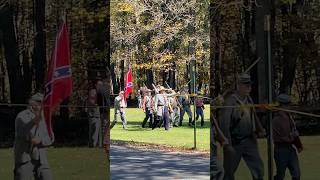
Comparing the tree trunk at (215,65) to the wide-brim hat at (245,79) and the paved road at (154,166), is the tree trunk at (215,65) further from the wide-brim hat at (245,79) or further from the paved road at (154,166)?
the paved road at (154,166)

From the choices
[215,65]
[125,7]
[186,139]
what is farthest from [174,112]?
[215,65]

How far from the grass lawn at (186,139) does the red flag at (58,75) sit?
1.84 meters

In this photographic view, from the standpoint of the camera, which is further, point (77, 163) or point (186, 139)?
point (186, 139)

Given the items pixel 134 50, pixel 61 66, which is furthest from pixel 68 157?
pixel 134 50

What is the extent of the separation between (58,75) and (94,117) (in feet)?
1.69

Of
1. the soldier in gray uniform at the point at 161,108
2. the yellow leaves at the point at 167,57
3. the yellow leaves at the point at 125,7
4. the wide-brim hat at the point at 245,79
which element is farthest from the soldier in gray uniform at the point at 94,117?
the soldier in gray uniform at the point at 161,108

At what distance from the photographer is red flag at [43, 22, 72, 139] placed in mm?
5184

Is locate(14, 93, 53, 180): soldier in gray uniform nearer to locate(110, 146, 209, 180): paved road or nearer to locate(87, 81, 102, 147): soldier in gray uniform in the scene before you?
locate(87, 81, 102, 147): soldier in gray uniform

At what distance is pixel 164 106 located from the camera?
1772 centimetres

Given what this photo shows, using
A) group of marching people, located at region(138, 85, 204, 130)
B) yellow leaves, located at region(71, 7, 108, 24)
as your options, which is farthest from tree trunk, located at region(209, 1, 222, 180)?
group of marching people, located at region(138, 85, 204, 130)

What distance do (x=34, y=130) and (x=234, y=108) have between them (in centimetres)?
188

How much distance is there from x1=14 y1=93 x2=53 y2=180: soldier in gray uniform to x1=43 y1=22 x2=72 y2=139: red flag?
0.08 meters

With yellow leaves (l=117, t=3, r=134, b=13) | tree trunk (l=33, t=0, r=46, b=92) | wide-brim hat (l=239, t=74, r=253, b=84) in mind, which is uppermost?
yellow leaves (l=117, t=3, r=134, b=13)

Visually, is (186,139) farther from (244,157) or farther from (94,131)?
(94,131)
